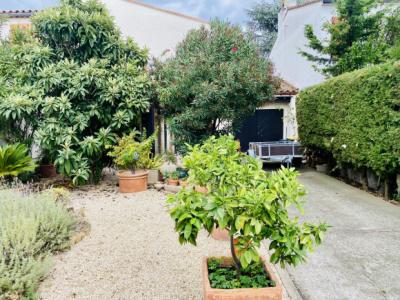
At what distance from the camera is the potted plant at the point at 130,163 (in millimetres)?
7030

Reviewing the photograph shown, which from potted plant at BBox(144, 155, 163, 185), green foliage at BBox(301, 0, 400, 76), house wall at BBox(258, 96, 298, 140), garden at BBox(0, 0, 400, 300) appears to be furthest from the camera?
house wall at BBox(258, 96, 298, 140)

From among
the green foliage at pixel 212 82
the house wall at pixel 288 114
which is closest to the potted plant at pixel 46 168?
the green foliage at pixel 212 82

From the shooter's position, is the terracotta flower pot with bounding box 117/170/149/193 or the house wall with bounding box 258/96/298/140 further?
the house wall with bounding box 258/96/298/140

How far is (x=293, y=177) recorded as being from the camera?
7.62 feet

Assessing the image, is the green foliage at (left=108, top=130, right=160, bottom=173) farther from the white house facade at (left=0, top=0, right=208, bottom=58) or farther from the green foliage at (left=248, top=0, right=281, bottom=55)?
the green foliage at (left=248, top=0, right=281, bottom=55)

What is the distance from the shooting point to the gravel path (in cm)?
317

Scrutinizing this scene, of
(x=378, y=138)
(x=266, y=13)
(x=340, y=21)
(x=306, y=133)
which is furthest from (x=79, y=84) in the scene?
(x=266, y=13)

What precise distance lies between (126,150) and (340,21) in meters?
9.31

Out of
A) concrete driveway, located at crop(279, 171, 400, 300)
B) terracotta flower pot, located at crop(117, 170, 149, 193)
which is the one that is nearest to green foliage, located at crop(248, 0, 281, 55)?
terracotta flower pot, located at crop(117, 170, 149, 193)

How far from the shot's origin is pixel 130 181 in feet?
23.3

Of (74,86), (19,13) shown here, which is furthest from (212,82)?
(19,13)

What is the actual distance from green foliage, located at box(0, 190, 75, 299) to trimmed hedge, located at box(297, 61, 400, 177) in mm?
6132

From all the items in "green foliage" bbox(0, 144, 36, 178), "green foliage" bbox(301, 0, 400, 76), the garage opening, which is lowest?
"green foliage" bbox(0, 144, 36, 178)

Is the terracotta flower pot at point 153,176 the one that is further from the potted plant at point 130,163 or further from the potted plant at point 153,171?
the potted plant at point 130,163
